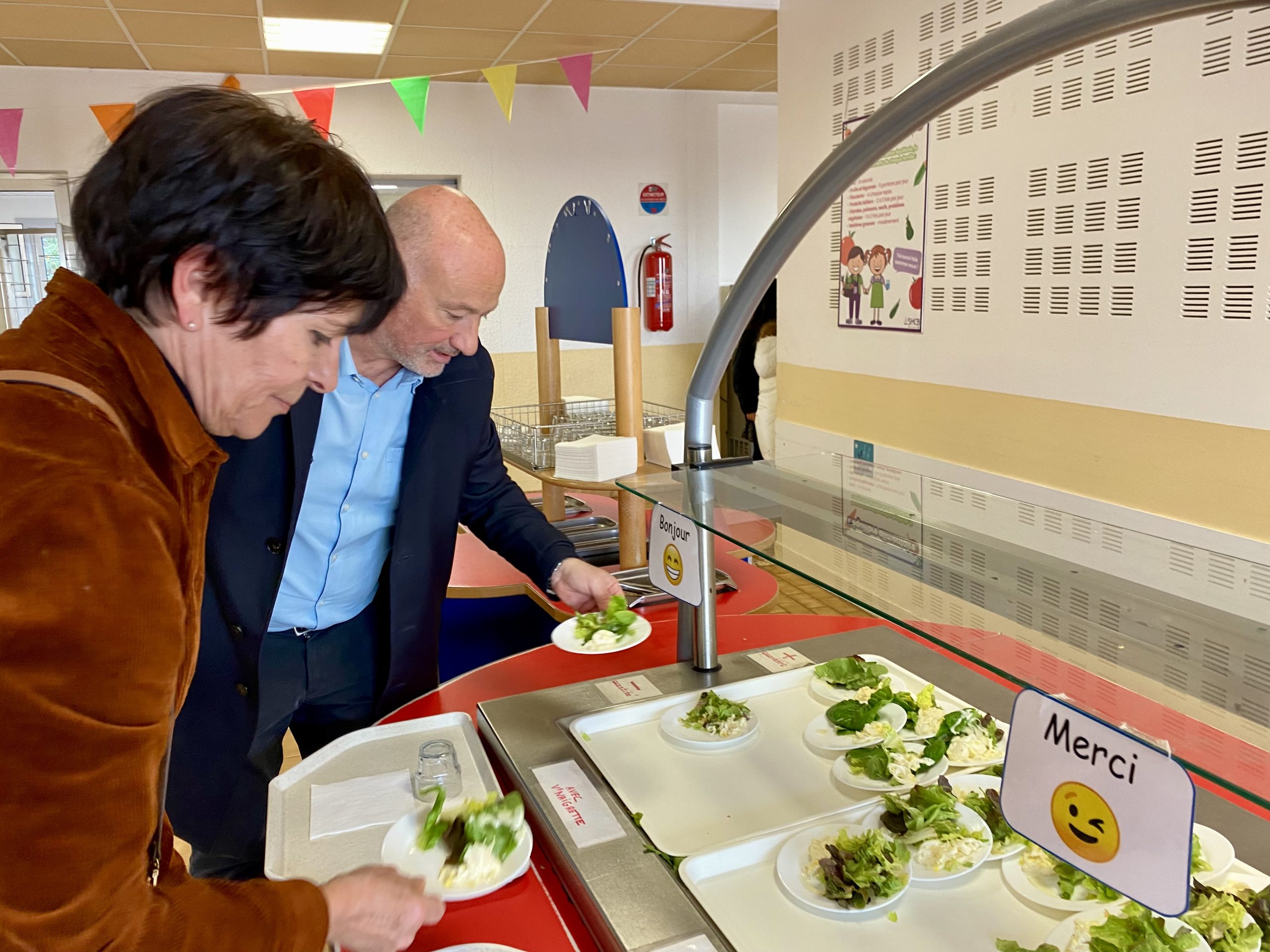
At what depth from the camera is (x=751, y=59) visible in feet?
19.1

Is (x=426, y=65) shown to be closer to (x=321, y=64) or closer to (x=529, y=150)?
(x=321, y=64)

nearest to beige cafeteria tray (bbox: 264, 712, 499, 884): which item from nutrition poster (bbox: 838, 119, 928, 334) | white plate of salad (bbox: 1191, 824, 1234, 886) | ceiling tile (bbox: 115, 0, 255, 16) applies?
white plate of salad (bbox: 1191, 824, 1234, 886)

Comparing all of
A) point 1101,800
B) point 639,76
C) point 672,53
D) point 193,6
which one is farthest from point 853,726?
point 639,76

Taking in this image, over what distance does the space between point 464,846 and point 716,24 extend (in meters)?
4.99

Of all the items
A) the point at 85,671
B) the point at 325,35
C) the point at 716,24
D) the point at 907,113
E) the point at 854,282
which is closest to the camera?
the point at 85,671

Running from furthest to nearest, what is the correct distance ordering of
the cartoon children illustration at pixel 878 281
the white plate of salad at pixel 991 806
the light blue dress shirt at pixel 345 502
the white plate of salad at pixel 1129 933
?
1. the cartoon children illustration at pixel 878 281
2. the light blue dress shirt at pixel 345 502
3. the white plate of salad at pixel 991 806
4. the white plate of salad at pixel 1129 933

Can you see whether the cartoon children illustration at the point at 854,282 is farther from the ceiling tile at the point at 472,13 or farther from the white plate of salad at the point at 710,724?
the white plate of salad at the point at 710,724

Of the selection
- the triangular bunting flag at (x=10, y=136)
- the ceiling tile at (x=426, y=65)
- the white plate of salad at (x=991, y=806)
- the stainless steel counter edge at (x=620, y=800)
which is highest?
the ceiling tile at (x=426, y=65)

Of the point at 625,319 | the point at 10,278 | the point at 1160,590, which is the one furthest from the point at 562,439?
the point at 10,278

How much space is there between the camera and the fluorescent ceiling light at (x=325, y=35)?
15.6 feet

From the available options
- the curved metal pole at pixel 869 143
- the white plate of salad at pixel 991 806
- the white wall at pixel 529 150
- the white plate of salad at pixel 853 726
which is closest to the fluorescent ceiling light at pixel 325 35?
the white wall at pixel 529 150

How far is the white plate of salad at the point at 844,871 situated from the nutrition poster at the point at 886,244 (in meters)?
3.28

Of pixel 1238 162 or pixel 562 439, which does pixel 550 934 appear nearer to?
pixel 562 439

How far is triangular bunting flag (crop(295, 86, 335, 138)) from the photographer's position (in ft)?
16.7
